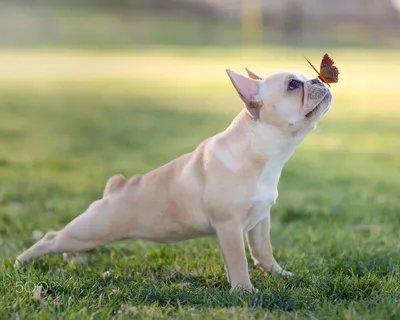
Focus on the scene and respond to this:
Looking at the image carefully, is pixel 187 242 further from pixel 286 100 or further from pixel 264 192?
pixel 286 100

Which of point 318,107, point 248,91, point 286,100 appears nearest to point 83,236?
Result: point 248,91

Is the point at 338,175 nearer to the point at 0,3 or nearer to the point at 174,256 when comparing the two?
the point at 174,256

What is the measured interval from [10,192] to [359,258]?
376 centimetres

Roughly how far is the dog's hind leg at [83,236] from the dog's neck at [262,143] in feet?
2.88

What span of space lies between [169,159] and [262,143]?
496 centimetres

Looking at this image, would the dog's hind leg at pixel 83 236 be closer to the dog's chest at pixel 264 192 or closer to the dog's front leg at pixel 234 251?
the dog's front leg at pixel 234 251

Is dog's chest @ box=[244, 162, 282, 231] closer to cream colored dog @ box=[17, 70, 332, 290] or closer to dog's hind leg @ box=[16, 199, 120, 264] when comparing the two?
cream colored dog @ box=[17, 70, 332, 290]

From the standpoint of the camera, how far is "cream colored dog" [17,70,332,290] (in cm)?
380

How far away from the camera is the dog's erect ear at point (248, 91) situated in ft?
12.5

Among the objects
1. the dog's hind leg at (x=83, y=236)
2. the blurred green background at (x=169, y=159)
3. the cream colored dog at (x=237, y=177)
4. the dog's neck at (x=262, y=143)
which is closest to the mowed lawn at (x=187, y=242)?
the blurred green background at (x=169, y=159)

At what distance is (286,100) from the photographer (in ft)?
12.5

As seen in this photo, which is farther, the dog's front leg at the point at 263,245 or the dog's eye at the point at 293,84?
the dog's front leg at the point at 263,245

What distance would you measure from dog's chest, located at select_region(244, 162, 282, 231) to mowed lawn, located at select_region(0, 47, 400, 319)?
403mm

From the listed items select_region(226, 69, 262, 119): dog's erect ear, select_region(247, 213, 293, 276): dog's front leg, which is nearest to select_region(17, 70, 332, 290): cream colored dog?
select_region(226, 69, 262, 119): dog's erect ear
